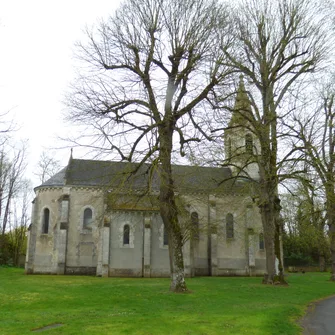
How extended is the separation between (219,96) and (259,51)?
23.0 ft

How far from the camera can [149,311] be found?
13484 millimetres

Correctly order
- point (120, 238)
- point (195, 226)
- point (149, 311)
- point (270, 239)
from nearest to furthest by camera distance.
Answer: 1. point (149, 311)
2. point (270, 239)
3. point (195, 226)
4. point (120, 238)

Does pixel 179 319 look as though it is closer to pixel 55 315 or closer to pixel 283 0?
pixel 55 315

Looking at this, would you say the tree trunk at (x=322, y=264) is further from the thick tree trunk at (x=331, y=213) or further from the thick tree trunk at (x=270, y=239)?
the thick tree trunk at (x=270, y=239)

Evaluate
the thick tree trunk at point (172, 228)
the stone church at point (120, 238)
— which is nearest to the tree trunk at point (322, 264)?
the stone church at point (120, 238)

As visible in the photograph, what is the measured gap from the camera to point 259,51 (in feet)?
77.4

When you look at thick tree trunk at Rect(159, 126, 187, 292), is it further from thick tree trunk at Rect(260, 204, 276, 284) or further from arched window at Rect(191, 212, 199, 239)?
thick tree trunk at Rect(260, 204, 276, 284)

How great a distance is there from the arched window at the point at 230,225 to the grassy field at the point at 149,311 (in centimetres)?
1691

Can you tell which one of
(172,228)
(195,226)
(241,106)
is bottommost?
(172,228)

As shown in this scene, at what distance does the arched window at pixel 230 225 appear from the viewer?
37.4 m

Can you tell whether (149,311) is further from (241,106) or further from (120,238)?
(120,238)

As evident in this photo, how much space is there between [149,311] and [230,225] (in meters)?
25.2

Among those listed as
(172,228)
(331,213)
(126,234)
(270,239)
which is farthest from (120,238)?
(331,213)

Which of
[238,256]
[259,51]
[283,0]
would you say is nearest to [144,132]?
[259,51]
